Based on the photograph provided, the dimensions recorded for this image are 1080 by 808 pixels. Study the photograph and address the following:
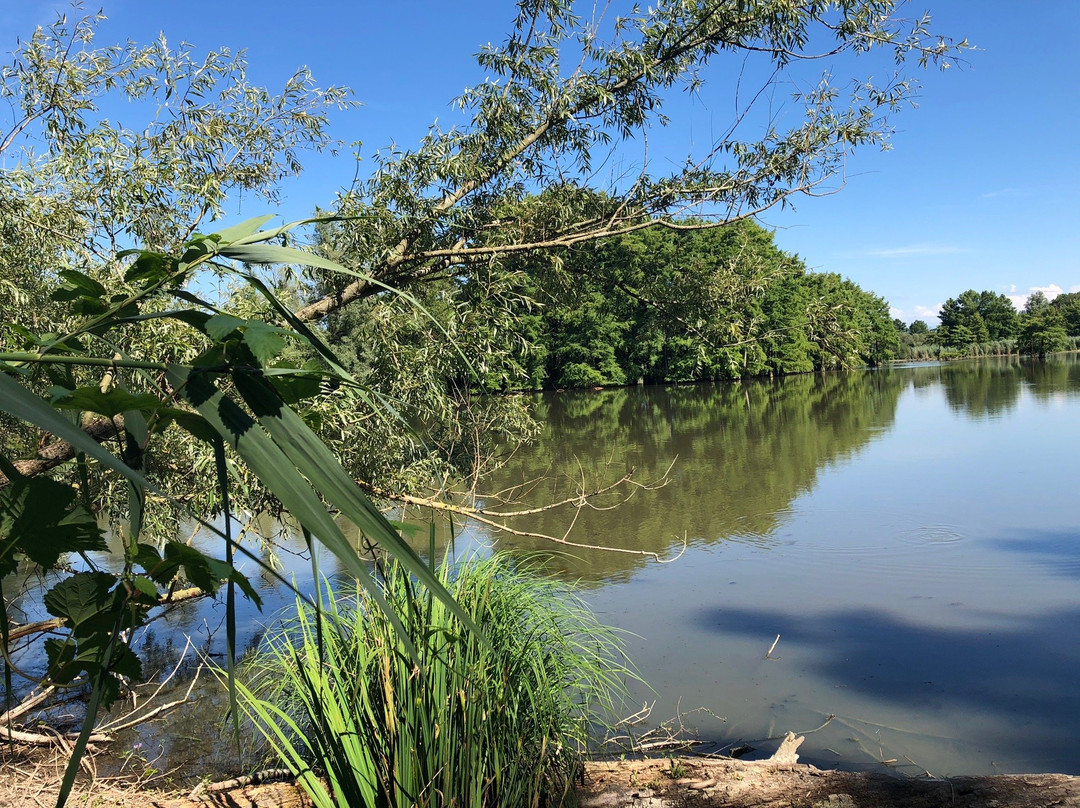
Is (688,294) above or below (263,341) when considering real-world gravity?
above

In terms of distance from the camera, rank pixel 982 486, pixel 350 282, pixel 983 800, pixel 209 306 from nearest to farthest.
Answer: pixel 209 306, pixel 983 800, pixel 350 282, pixel 982 486

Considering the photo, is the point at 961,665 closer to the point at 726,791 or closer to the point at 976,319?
the point at 726,791

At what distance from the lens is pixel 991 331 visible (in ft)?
241

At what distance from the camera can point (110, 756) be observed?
4.49m

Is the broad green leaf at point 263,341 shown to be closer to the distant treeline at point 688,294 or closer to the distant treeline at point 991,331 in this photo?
the distant treeline at point 688,294

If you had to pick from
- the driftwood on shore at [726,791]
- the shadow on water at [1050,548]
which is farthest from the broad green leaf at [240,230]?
the shadow on water at [1050,548]

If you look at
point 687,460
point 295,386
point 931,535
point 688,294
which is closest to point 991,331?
point 687,460

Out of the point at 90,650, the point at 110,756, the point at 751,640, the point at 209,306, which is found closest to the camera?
the point at 209,306

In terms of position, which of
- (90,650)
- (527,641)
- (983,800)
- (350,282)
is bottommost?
(983,800)

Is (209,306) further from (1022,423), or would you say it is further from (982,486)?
(1022,423)

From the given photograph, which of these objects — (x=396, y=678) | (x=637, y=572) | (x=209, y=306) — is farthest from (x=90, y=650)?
(x=637, y=572)

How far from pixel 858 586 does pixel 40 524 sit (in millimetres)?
7696

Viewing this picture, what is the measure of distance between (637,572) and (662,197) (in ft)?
13.5

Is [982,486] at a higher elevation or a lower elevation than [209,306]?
lower
